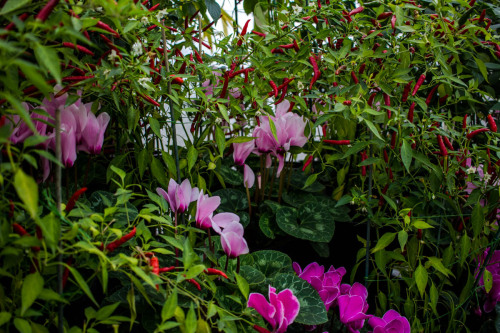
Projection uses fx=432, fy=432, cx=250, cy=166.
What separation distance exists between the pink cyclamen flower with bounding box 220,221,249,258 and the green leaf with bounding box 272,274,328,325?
0.16m

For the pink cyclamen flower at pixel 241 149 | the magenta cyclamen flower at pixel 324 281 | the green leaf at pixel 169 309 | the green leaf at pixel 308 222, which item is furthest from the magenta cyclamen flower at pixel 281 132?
the green leaf at pixel 169 309

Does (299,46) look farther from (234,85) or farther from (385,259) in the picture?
(385,259)

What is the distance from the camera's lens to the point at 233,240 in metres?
0.82

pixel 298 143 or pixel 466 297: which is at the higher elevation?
pixel 298 143

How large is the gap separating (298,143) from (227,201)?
0.29 m

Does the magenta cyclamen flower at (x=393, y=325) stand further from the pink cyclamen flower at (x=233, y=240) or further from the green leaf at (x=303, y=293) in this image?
the pink cyclamen flower at (x=233, y=240)

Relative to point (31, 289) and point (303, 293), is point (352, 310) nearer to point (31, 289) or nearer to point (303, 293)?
point (303, 293)

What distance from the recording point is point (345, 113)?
0.87m

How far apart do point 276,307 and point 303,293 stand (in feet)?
0.55

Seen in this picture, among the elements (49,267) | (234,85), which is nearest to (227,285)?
(49,267)

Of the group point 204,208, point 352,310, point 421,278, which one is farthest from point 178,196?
point 421,278

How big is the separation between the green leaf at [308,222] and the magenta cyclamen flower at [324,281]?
11cm

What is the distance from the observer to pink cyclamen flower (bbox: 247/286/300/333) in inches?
30.7

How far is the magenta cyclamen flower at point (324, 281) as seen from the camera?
98cm
